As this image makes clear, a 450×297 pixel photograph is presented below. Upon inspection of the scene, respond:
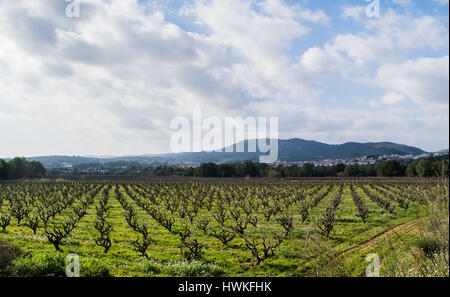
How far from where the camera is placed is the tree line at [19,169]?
217ft

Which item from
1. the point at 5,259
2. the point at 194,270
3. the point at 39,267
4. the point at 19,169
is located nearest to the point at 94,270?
the point at 39,267

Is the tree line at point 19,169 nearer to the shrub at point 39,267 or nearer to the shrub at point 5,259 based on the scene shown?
the shrub at point 5,259

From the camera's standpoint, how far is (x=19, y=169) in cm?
7150

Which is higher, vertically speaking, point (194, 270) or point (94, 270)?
point (94, 270)

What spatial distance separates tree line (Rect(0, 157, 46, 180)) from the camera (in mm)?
66250

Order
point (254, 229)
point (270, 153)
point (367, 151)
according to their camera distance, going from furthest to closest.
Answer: point (367, 151) → point (270, 153) → point (254, 229)

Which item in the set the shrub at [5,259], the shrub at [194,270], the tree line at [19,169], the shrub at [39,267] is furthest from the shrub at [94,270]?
the tree line at [19,169]

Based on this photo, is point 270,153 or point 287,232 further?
point 270,153

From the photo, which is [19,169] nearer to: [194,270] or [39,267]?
[39,267]

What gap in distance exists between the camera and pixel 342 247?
1238 cm
